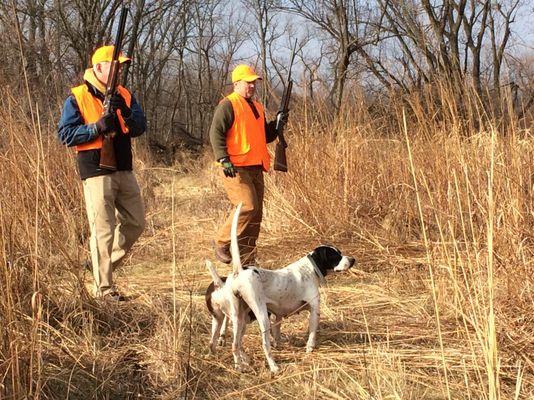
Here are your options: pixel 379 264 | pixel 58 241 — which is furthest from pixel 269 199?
pixel 58 241

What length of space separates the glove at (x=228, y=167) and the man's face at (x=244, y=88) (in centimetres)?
59

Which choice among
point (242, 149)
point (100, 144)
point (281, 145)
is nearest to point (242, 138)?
point (242, 149)

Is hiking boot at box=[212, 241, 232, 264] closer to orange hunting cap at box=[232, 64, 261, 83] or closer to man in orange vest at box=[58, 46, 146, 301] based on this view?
man in orange vest at box=[58, 46, 146, 301]

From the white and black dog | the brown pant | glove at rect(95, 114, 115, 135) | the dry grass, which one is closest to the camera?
the dry grass

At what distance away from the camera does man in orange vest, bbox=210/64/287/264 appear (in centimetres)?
455

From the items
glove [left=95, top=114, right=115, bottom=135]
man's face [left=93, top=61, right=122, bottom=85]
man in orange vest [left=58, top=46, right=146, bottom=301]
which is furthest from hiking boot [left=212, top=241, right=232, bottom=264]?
man's face [left=93, top=61, right=122, bottom=85]

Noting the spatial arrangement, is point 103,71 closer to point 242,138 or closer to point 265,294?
point 242,138

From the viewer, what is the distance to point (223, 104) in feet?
14.9

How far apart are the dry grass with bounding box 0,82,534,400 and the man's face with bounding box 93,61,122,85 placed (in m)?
0.58

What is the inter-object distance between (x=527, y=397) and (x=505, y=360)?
10.6 inches

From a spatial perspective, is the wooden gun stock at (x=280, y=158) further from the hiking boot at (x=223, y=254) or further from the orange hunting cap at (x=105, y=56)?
the orange hunting cap at (x=105, y=56)

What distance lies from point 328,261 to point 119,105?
1731 mm

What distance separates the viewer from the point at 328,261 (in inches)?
129

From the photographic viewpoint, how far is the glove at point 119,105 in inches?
145
